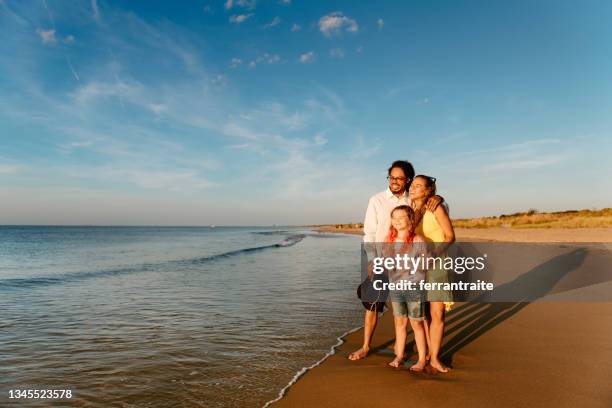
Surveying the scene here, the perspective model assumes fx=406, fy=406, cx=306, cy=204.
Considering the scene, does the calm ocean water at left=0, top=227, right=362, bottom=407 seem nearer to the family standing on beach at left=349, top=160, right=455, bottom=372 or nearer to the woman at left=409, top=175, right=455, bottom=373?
the family standing on beach at left=349, top=160, right=455, bottom=372

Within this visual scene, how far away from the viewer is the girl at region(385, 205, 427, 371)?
14.0 feet

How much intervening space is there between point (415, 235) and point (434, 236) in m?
0.22

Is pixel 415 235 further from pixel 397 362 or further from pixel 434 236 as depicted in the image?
pixel 397 362

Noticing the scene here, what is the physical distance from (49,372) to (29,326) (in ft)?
9.74

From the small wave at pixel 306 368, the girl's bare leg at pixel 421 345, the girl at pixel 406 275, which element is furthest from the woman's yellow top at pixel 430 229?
the small wave at pixel 306 368

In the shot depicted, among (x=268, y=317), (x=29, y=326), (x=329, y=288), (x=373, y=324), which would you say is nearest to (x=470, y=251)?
(x=329, y=288)

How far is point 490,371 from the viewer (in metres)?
4.45

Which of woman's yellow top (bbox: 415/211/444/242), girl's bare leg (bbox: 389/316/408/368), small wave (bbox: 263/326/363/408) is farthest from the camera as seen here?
girl's bare leg (bbox: 389/316/408/368)

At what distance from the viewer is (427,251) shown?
4.30m

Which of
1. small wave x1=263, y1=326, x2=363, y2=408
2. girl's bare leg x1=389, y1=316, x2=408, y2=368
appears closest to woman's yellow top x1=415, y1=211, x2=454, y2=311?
girl's bare leg x1=389, y1=316, x2=408, y2=368

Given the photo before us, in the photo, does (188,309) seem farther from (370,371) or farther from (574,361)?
(574,361)

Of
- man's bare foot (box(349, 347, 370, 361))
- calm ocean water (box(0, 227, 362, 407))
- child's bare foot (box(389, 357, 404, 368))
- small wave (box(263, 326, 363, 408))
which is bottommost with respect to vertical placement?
calm ocean water (box(0, 227, 362, 407))

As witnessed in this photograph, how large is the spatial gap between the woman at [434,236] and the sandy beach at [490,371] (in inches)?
15.4

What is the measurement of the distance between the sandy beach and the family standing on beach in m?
0.41
